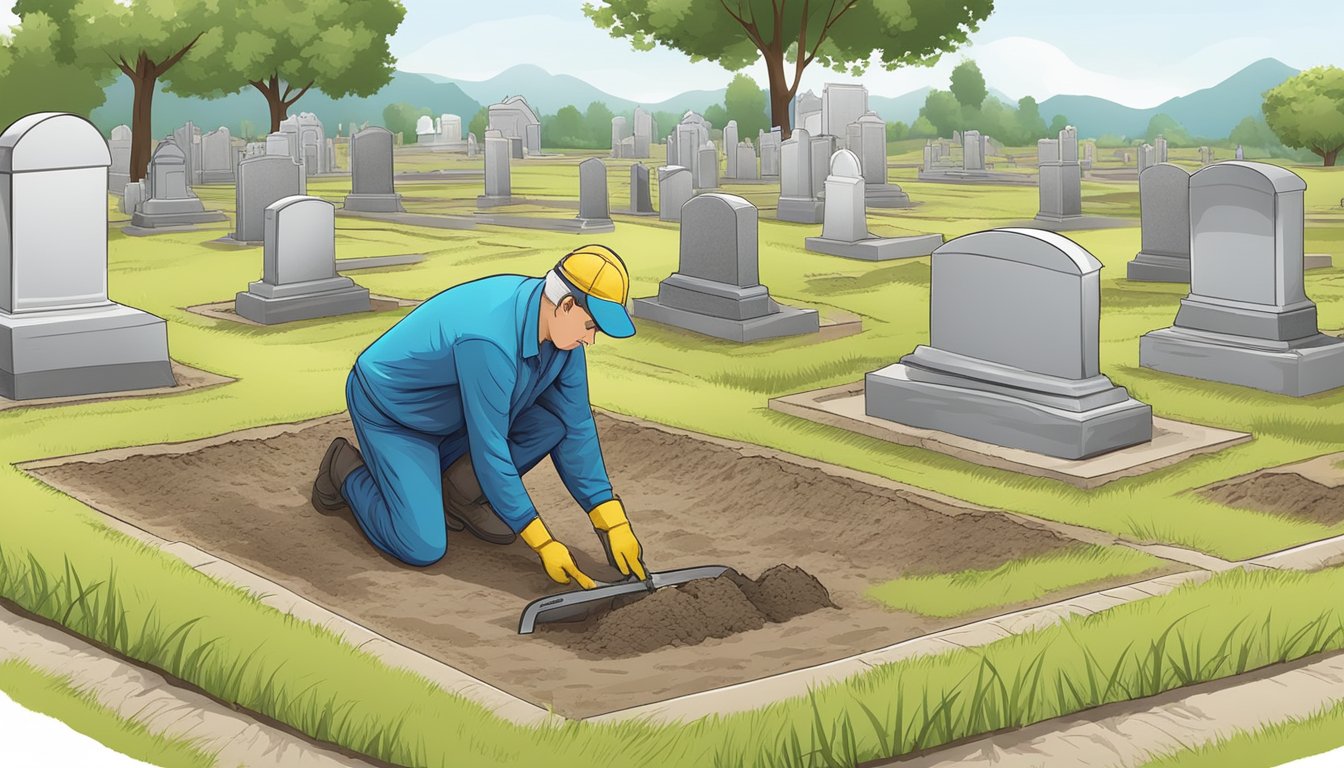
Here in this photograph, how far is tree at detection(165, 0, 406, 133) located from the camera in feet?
123

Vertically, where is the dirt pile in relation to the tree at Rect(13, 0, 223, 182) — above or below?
below

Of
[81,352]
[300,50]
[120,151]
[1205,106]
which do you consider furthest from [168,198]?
[1205,106]

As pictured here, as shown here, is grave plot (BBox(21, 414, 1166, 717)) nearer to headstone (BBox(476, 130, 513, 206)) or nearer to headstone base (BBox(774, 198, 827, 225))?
headstone base (BBox(774, 198, 827, 225))

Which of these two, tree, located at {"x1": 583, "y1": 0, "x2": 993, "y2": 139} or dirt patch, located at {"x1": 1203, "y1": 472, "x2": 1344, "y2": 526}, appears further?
tree, located at {"x1": 583, "y1": 0, "x2": 993, "y2": 139}

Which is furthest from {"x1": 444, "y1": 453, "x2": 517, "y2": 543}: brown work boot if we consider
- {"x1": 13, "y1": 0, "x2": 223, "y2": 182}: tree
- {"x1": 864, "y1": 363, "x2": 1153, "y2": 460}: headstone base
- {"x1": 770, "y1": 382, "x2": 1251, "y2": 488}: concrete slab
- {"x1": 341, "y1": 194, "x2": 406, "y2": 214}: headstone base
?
{"x1": 13, "y1": 0, "x2": 223, "y2": 182}: tree

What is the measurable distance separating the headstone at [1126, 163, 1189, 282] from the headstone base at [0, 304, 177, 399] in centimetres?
1029

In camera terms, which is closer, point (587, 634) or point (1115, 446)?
point (587, 634)

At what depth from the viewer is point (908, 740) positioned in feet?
17.4

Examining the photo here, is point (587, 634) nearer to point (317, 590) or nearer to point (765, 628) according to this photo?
point (765, 628)

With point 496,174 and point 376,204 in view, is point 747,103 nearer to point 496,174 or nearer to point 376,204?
point 496,174

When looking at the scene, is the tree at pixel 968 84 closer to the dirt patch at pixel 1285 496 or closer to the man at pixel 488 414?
the dirt patch at pixel 1285 496

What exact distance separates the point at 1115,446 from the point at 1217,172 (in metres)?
3.43

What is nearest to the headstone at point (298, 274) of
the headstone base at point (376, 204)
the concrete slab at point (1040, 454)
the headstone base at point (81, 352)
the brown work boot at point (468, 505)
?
the headstone base at point (81, 352)

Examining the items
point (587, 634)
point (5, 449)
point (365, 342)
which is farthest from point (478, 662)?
point (365, 342)
